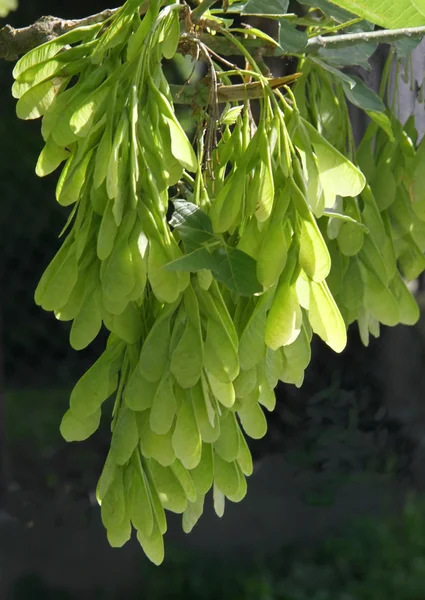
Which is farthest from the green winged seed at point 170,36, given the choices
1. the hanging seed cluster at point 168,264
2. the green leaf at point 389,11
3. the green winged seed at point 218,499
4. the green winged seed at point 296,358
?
the green winged seed at point 218,499

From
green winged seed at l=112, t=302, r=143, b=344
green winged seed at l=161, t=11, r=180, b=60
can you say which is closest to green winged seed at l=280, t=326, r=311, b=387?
green winged seed at l=112, t=302, r=143, b=344

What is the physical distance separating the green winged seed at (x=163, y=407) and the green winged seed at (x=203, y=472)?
0.19 ft

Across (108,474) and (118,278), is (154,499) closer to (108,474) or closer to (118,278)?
(108,474)

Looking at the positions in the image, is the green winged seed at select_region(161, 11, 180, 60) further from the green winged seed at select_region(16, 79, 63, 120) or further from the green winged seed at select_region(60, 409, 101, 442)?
the green winged seed at select_region(60, 409, 101, 442)

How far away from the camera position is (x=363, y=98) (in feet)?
2.39

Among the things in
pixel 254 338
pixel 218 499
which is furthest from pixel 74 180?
pixel 218 499

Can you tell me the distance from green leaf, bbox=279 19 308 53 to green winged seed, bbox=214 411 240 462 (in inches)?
10.4

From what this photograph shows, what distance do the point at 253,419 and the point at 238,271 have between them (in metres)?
0.13

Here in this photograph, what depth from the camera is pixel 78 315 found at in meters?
0.59

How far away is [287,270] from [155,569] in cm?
181

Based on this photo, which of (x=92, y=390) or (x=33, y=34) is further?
(x=33, y=34)

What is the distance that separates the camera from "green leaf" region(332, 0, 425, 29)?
1.81ft

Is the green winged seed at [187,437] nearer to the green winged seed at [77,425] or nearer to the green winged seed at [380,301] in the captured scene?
the green winged seed at [77,425]

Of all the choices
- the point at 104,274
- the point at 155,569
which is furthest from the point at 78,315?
the point at 155,569
